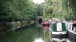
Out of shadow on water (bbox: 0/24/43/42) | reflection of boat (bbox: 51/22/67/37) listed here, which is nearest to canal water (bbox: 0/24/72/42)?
shadow on water (bbox: 0/24/43/42)

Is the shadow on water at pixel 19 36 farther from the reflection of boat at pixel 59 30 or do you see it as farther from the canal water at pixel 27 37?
the reflection of boat at pixel 59 30

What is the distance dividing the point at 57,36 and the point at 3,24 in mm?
20806

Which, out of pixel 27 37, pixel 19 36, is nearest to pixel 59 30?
pixel 27 37

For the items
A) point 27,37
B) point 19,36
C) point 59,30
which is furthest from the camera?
point 19,36

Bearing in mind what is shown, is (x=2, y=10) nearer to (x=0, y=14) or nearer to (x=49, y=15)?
(x=0, y=14)

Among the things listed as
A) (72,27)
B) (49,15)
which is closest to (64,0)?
(72,27)

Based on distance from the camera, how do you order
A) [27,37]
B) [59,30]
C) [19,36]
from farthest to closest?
1. [19,36]
2. [27,37]
3. [59,30]

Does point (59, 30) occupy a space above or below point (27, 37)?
above

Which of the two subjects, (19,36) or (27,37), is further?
(19,36)

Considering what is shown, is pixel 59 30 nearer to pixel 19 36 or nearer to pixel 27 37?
pixel 27 37

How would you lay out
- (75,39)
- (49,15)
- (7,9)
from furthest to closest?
(49,15)
(7,9)
(75,39)

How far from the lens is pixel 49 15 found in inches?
2279

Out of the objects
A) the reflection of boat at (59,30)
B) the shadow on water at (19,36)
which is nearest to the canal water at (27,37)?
the shadow on water at (19,36)

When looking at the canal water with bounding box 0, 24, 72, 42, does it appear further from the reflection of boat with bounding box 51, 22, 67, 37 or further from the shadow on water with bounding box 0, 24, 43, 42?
the reflection of boat with bounding box 51, 22, 67, 37
